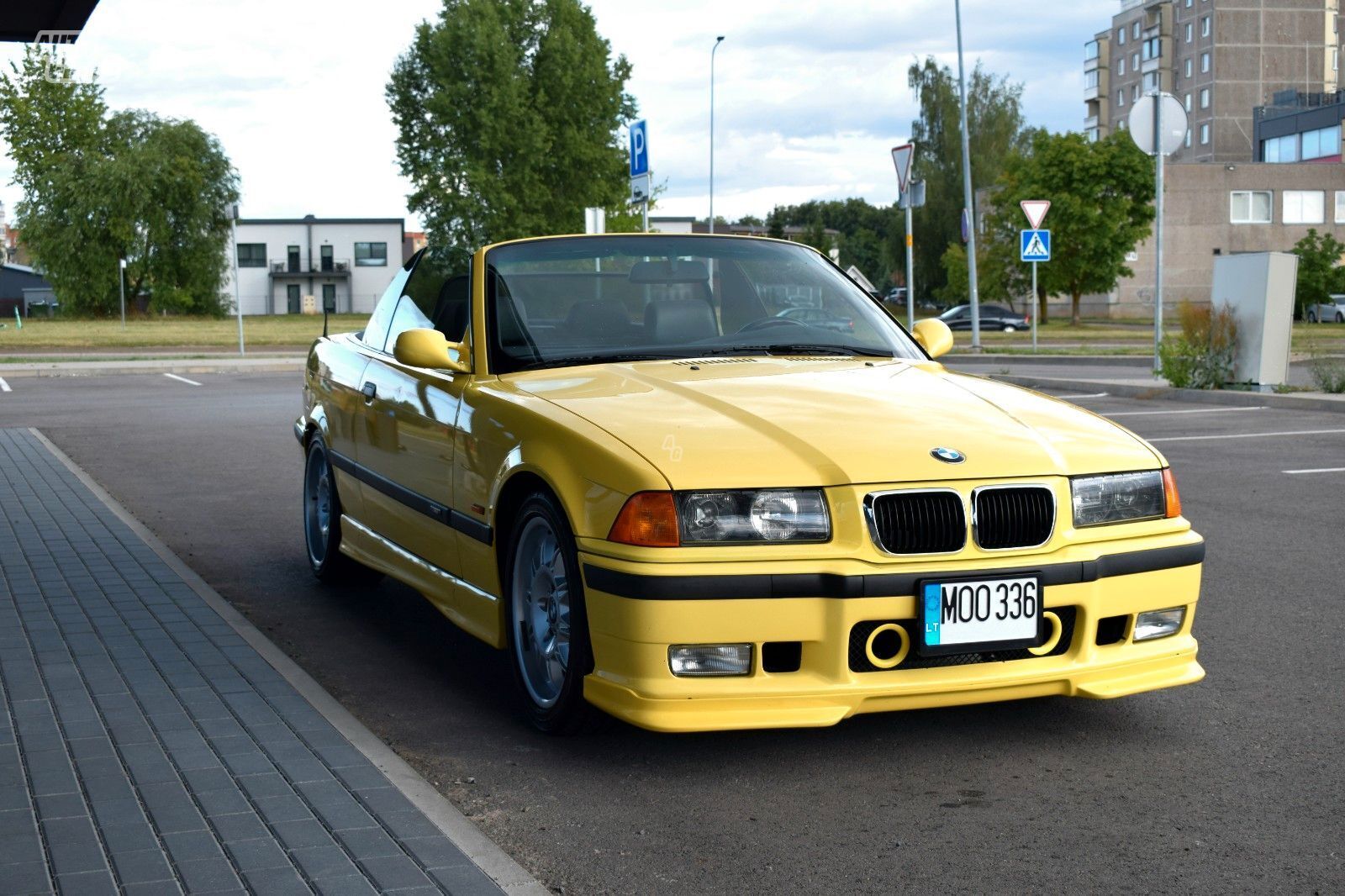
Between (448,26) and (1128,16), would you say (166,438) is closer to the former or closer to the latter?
(448,26)

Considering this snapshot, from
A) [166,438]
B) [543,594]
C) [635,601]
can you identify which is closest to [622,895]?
[635,601]

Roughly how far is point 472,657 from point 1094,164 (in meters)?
54.3

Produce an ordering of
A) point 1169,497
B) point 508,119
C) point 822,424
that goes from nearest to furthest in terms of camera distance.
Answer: point 822,424 → point 1169,497 → point 508,119

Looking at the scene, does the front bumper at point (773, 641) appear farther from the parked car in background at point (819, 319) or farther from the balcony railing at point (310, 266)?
the balcony railing at point (310, 266)

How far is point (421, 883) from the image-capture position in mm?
3244

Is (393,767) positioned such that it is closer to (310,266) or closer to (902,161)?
(902,161)

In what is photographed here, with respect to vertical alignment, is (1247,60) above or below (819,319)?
above

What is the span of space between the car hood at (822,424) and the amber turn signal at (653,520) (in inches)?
2.6

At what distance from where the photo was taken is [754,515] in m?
4.13

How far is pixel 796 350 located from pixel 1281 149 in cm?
8706

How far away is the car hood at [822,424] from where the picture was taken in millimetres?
4172

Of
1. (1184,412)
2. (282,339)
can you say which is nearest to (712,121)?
(282,339)

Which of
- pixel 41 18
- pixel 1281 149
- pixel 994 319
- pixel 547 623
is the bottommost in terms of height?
pixel 547 623

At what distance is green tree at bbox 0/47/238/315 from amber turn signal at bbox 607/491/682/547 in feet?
255
